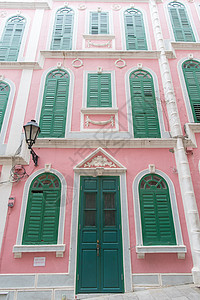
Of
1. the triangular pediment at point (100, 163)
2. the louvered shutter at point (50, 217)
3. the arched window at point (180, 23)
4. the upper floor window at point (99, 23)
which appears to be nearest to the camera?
the louvered shutter at point (50, 217)

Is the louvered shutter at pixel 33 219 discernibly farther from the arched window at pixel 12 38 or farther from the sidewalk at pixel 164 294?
the arched window at pixel 12 38

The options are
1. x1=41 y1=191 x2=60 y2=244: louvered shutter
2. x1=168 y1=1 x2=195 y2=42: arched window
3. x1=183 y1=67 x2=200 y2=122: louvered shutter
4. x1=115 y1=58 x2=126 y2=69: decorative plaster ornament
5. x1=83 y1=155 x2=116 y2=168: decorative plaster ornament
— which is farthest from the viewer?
x1=168 y1=1 x2=195 y2=42: arched window

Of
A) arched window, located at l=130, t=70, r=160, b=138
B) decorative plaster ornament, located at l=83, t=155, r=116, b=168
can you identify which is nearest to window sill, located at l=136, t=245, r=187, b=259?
decorative plaster ornament, located at l=83, t=155, r=116, b=168

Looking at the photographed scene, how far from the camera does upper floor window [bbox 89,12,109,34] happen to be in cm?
920

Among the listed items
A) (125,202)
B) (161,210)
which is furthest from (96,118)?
(161,210)

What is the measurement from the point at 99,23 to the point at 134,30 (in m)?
1.73

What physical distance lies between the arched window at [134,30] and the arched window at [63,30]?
267cm

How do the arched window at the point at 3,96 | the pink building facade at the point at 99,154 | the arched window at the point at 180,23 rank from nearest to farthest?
the pink building facade at the point at 99,154, the arched window at the point at 3,96, the arched window at the point at 180,23

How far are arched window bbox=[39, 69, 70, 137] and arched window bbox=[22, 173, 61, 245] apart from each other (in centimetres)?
164

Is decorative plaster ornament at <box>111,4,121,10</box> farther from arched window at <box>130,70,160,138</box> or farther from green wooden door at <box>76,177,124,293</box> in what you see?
green wooden door at <box>76,177,124,293</box>

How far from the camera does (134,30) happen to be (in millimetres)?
9242

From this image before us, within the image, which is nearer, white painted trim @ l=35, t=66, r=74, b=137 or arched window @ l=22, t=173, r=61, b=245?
arched window @ l=22, t=173, r=61, b=245

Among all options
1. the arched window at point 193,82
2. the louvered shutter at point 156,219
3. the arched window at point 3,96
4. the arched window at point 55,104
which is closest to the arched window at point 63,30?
the arched window at point 55,104

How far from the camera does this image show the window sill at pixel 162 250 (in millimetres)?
5215
